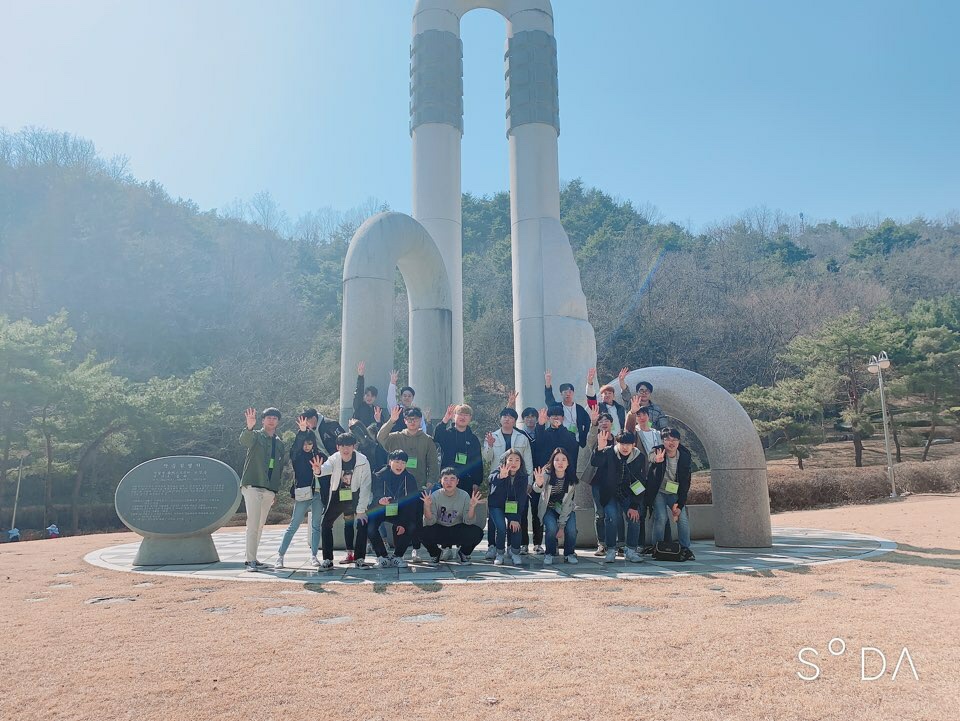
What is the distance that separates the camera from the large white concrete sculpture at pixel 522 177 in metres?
13.6

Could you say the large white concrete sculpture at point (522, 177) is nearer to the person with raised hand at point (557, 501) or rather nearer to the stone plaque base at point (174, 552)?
the person with raised hand at point (557, 501)

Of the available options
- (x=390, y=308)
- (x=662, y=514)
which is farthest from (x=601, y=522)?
(x=390, y=308)

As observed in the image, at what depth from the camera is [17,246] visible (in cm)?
4009


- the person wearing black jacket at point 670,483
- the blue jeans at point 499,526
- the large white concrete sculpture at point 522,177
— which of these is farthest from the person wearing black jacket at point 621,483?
the large white concrete sculpture at point 522,177

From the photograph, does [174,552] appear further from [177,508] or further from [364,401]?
[364,401]

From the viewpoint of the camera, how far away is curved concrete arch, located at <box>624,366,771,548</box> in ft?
25.4

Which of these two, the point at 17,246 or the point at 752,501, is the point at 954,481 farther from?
the point at 17,246

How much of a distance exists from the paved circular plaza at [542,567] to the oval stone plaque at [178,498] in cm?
42

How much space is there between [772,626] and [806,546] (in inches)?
173

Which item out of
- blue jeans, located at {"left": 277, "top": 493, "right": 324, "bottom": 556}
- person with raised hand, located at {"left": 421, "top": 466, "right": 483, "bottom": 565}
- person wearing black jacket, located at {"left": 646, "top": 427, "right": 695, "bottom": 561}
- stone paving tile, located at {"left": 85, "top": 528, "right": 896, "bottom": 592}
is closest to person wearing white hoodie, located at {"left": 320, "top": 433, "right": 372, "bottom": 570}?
blue jeans, located at {"left": 277, "top": 493, "right": 324, "bottom": 556}

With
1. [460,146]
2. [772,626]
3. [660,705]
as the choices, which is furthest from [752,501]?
[460,146]

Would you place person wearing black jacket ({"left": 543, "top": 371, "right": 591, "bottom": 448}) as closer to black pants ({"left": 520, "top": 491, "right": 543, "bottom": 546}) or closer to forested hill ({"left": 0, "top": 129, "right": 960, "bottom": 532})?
black pants ({"left": 520, "top": 491, "right": 543, "bottom": 546})

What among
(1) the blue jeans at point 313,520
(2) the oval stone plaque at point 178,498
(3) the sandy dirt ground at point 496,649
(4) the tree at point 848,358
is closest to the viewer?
(3) the sandy dirt ground at point 496,649

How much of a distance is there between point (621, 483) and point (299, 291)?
41.1 metres
